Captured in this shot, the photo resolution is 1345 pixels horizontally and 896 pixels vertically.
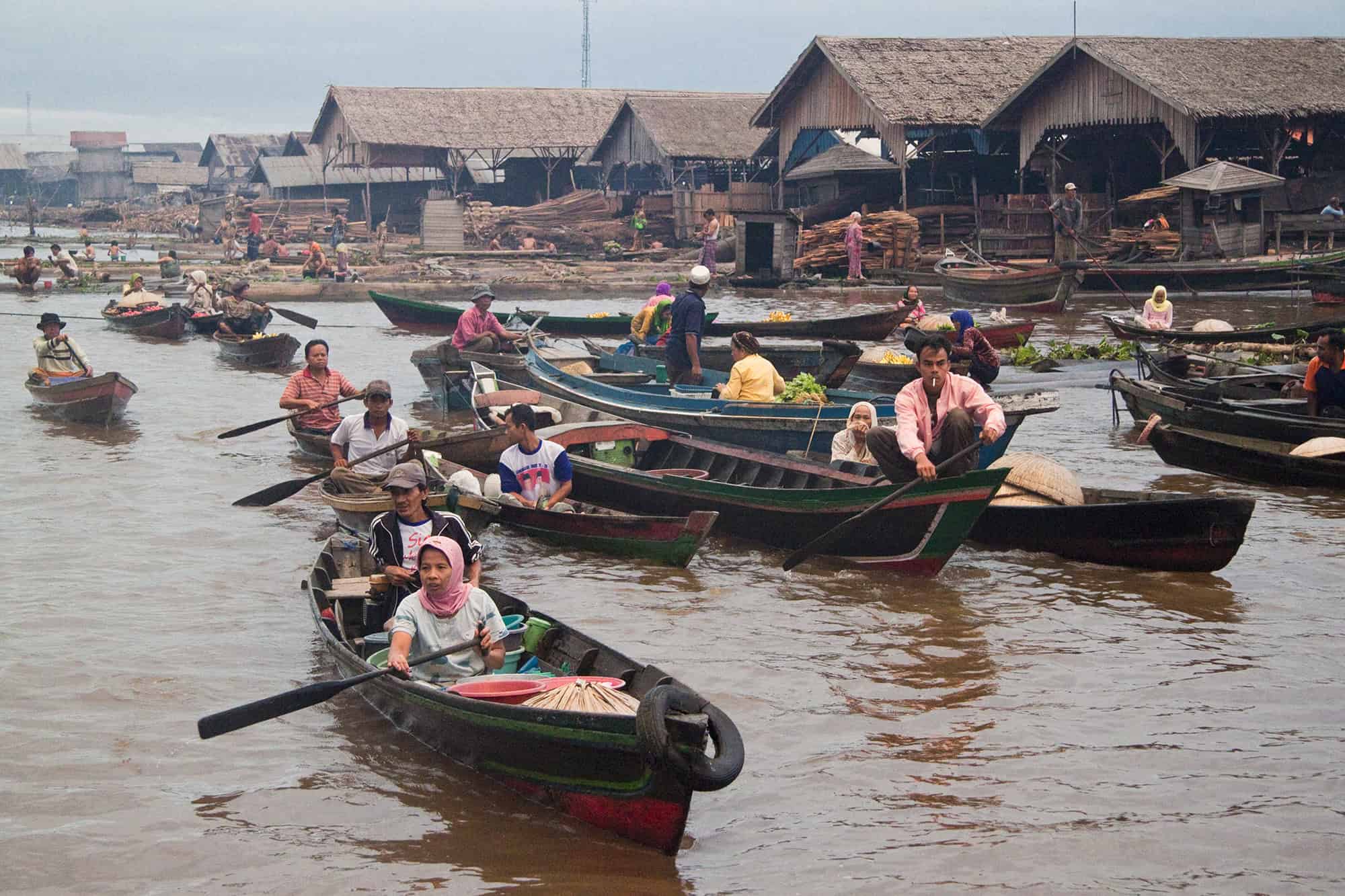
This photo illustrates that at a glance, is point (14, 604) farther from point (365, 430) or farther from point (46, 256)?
point (46, 256)

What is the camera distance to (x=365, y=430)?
1062 cm

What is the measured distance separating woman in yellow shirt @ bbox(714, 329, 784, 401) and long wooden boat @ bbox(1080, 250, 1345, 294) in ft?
43.4

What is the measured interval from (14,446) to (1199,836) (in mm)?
14067

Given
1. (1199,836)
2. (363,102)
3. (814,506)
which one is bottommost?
(1199,836)

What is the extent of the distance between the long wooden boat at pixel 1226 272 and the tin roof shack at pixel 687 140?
46.9ft

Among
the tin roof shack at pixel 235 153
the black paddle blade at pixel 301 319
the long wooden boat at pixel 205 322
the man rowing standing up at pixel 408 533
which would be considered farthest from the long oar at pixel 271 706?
the tin roof shack at pixel 235 153

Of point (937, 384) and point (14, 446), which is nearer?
point (937, 384)

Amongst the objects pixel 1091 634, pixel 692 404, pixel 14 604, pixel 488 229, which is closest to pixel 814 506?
pixel 1091 634

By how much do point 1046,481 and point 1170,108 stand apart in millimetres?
19052

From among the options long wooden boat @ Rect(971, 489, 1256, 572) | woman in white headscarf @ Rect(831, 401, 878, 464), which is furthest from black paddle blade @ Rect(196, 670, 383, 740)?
long wooden boat @ Rect(971, 489, 1256, 572)

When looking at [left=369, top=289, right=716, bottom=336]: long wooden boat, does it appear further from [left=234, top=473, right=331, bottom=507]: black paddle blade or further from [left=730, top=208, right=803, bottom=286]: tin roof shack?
[left=730, top=208, right=803, bottom=286]: tin roof shack

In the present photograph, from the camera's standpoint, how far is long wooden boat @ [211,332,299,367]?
21016 mm

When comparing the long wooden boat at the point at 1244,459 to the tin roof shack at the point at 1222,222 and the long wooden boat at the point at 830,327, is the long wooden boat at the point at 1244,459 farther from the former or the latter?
the tin roof shack at the point at 1222,222

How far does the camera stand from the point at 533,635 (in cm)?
681
